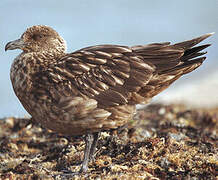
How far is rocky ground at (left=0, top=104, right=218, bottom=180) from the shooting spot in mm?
5238

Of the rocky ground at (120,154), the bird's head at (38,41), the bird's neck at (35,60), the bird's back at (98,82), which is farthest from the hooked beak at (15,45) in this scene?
the rocky ground at (120,154)

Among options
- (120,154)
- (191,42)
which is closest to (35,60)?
(120,154)

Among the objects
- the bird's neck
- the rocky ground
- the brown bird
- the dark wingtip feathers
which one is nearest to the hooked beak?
the bird's neck

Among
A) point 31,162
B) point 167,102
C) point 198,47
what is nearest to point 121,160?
point 31,162

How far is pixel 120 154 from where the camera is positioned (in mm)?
6039

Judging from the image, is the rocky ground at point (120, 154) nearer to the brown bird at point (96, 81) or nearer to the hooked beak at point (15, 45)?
the brown bird at point (96, 81)

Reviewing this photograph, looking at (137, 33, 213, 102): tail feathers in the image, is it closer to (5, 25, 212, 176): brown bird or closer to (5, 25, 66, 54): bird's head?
(5, 25, 212, 176): brown bird

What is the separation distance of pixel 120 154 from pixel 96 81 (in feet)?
5.07

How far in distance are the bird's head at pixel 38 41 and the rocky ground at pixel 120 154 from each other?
1.93 m

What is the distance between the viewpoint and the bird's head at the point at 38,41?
18.8 ft

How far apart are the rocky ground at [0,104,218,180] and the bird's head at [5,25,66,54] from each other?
193 centimetres

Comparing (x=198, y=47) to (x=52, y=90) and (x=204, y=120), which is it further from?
(x=204, y=120)

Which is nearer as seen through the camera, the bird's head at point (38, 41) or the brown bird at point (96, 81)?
the brown bird at point (96, 81)

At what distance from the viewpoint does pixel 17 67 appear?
5.59 metres
